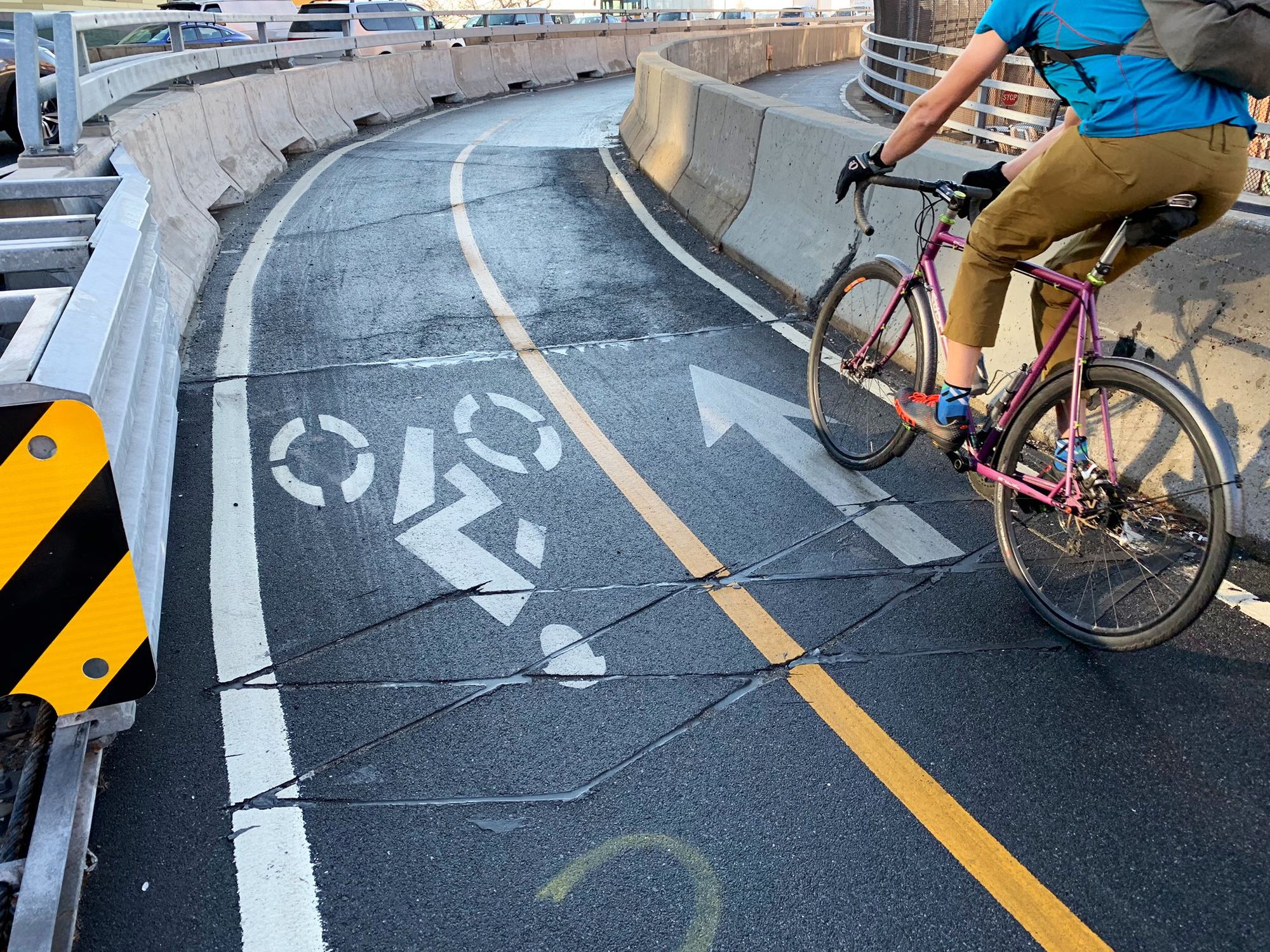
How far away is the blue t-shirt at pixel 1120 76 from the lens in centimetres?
338

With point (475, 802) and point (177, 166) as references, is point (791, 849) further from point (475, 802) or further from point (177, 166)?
point (177, 166)

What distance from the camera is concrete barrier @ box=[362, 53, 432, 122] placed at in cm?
1912

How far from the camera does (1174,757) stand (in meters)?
3.39

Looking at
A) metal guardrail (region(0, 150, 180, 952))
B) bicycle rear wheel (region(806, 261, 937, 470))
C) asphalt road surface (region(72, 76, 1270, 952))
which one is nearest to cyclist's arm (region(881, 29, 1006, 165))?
bicycle rear wheel (region(806, 261, 937, 470))

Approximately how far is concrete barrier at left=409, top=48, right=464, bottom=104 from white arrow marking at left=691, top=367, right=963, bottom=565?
55.4 feet

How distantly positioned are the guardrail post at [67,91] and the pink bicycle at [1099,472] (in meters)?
5.09

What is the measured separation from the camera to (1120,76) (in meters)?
3.44

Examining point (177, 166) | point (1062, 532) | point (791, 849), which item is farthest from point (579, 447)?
point (177, 166)

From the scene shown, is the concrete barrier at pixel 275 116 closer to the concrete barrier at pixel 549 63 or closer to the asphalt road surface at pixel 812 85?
the asphalt road surface at pixel 812 85

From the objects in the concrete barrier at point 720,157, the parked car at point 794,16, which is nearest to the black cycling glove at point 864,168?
the concrete barrier at point 720,157

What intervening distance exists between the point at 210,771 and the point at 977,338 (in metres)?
3.17

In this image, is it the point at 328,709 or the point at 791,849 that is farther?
the point at 328,709

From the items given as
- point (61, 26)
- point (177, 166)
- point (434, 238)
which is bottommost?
point (434, 238)

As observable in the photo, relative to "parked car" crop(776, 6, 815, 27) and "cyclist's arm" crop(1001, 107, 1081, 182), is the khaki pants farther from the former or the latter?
"parked car" crop(776, 6, 815, 27)
